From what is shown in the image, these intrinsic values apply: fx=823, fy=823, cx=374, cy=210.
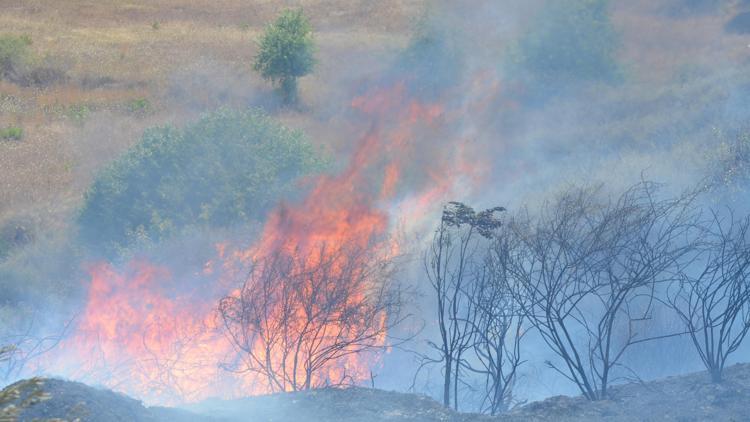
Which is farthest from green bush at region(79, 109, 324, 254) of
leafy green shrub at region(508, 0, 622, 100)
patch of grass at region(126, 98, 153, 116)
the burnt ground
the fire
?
leafy green shrub at region(508, 0, 622, 100)

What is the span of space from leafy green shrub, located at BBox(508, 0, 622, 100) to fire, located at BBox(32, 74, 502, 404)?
13997 millimetres

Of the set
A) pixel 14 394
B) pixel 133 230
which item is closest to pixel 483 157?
pixel 133 230

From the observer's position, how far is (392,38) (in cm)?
3997

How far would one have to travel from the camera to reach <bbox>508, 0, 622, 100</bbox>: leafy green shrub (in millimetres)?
32625

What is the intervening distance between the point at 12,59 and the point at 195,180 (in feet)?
69.5

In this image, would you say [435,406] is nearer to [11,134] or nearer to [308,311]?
[308,311]

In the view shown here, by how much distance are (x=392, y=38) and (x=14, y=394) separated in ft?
122

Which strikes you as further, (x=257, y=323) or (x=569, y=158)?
(x=569, y=158)

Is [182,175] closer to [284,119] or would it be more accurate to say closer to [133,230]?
[133,230]

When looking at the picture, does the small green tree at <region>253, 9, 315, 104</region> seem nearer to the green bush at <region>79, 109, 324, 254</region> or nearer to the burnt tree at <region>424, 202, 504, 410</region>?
the green bush at <region>79, 109, 324, 254</region>

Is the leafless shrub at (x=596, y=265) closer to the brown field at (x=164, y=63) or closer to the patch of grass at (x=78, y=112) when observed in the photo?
the brown field at (x=164, y=63)

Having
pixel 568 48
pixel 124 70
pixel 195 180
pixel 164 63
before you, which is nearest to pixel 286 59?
pixel 164 63

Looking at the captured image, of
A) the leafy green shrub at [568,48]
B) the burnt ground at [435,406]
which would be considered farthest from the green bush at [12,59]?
the burnt ground at [435,406]

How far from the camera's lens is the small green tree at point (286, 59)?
35188 mm
